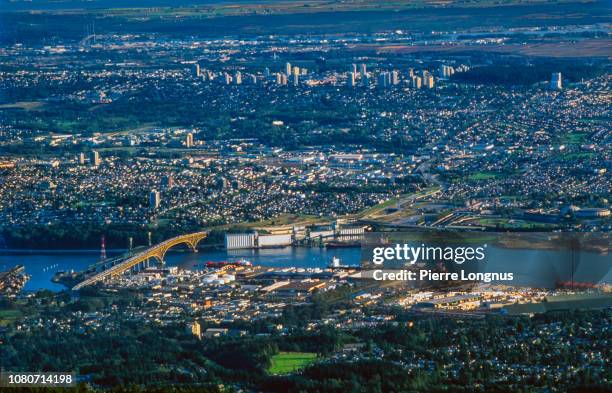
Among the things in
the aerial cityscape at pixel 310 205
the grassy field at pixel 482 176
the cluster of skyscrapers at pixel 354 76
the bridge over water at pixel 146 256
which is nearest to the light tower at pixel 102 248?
the aerial cityscape at pixel 310 205

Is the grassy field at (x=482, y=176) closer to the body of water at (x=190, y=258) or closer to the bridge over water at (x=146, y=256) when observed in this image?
the bridge over water at (x=146, y=256)

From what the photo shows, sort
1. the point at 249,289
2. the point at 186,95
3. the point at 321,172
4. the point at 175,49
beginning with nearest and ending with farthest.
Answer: the point at 249,289 → the point at 321,172 → the point at 186,95 → the point at 175,49

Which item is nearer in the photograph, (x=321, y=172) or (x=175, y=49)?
(x=321, y=172)

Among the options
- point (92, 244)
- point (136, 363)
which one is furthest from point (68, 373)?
point (92, 244)

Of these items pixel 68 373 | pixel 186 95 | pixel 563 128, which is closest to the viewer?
pixel 68 373

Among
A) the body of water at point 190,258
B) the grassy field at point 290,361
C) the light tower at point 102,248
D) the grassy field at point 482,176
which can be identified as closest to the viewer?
the grassy field at point 290,361

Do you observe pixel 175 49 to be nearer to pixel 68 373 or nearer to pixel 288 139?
pixel 288 139

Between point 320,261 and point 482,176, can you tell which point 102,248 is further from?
point 482,176

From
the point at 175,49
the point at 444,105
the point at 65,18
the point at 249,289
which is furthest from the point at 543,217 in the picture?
the point at 65,18
